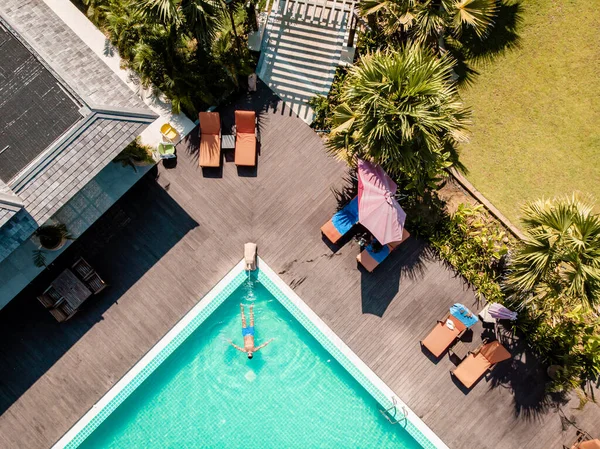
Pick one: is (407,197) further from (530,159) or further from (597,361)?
(597,361)

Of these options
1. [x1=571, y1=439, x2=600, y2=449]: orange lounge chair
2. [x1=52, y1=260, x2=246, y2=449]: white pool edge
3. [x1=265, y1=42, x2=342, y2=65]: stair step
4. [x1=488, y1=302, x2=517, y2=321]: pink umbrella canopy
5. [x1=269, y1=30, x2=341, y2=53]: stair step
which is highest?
[x1=269, y1=30, x2=341, y2=53]: stair step

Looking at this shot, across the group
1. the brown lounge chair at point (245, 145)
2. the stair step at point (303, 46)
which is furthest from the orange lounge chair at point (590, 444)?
the stair step at point (303, 46)

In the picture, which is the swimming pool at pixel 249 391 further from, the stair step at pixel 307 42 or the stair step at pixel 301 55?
the stair step at pixel 307 42

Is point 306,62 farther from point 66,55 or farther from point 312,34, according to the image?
point 66,55

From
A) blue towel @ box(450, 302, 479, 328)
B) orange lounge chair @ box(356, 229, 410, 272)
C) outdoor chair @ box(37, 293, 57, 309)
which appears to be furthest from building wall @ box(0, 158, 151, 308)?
blue towel @ box(450, 302, 479, 328)

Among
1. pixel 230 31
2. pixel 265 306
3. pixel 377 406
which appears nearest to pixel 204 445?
pixel 265 306

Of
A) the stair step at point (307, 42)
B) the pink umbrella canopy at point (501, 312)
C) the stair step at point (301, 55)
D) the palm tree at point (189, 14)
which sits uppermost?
the palm tree at point (189, 14)

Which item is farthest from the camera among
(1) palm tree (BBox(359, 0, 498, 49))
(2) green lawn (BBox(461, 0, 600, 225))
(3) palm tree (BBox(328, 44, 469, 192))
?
(2) green lawn (BBox(461, 0, 600, 225))

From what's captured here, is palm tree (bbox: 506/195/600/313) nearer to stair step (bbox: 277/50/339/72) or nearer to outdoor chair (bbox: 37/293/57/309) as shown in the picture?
stair step (bbox: 277/50/339/72)
